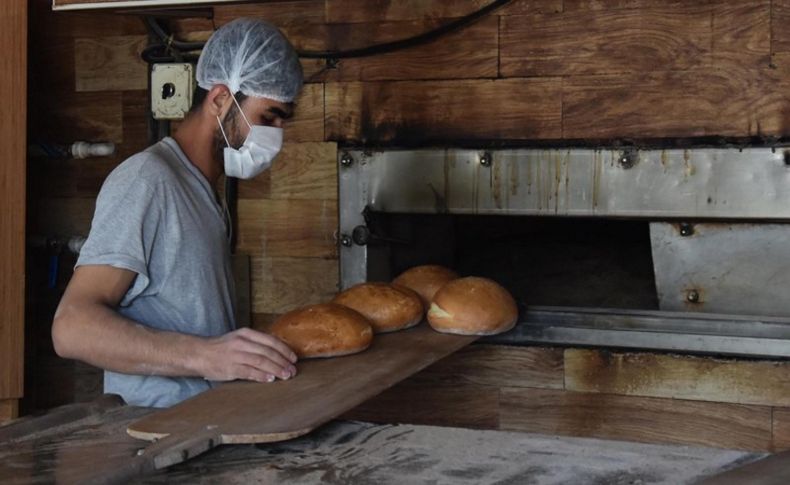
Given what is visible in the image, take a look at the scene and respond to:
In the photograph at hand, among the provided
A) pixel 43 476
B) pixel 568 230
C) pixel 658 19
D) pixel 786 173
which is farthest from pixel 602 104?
pixel 43 476

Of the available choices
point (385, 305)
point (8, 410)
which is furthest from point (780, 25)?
point (8, 410)

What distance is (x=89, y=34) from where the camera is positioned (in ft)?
10.6

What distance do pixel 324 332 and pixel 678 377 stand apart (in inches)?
36.8

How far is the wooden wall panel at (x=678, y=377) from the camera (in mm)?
2482

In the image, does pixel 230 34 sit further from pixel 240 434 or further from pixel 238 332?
pixel 240 434

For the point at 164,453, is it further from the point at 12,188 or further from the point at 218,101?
the point at 12,188

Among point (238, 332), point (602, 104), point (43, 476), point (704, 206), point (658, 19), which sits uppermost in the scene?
point (658, 19)

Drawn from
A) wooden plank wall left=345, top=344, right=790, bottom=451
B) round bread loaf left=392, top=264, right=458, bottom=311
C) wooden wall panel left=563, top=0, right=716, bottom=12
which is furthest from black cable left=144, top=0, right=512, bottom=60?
wooden plank wall left=345, top=344, right=790, bottom=451

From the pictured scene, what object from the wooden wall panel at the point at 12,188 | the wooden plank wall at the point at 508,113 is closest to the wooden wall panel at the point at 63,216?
the wooden plank wall at the point at 508,113

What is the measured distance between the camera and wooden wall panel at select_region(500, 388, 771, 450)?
8.29 feet

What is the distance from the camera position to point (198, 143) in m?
2.35

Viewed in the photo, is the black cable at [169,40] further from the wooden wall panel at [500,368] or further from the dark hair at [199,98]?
the wooden wall panel at [500,368]

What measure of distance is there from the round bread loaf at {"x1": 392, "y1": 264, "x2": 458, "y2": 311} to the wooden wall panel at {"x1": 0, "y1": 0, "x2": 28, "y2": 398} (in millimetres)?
1093

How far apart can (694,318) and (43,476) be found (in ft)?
5.12
